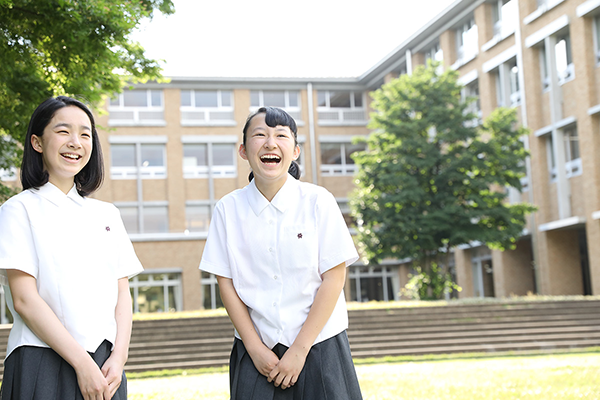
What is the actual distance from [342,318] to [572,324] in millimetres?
14996

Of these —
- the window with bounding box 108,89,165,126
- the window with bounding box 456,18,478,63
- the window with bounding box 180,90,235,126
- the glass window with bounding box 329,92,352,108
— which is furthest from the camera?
the glass window with bounding box 329,92,352,108

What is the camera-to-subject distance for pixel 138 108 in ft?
116

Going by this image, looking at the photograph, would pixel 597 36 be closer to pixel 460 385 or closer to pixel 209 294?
pixel 460 385

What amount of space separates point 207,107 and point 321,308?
34.0 meters

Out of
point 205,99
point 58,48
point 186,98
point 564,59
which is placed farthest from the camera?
point 205,99

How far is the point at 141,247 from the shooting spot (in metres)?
32.2

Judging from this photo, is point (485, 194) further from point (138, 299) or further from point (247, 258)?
point (247, 258)

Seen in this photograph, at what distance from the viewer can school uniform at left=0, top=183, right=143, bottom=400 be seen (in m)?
2.66

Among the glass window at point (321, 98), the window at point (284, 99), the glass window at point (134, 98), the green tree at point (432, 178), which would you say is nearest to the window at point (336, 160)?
the glass window at point (321, 98)

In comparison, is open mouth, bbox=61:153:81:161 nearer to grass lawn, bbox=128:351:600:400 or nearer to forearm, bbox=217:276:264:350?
forearm, bbox=217:276:264:350

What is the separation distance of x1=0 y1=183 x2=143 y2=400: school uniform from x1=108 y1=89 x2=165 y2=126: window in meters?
32.9

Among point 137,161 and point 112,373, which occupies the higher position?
point 137,161

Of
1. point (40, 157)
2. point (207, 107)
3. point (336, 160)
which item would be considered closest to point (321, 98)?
point (336, 160)

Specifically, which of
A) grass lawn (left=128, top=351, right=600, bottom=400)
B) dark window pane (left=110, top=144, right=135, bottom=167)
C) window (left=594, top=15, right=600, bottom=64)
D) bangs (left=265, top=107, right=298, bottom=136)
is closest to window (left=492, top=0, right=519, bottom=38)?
window (left=594, top=15, right=600, bottom=64)
